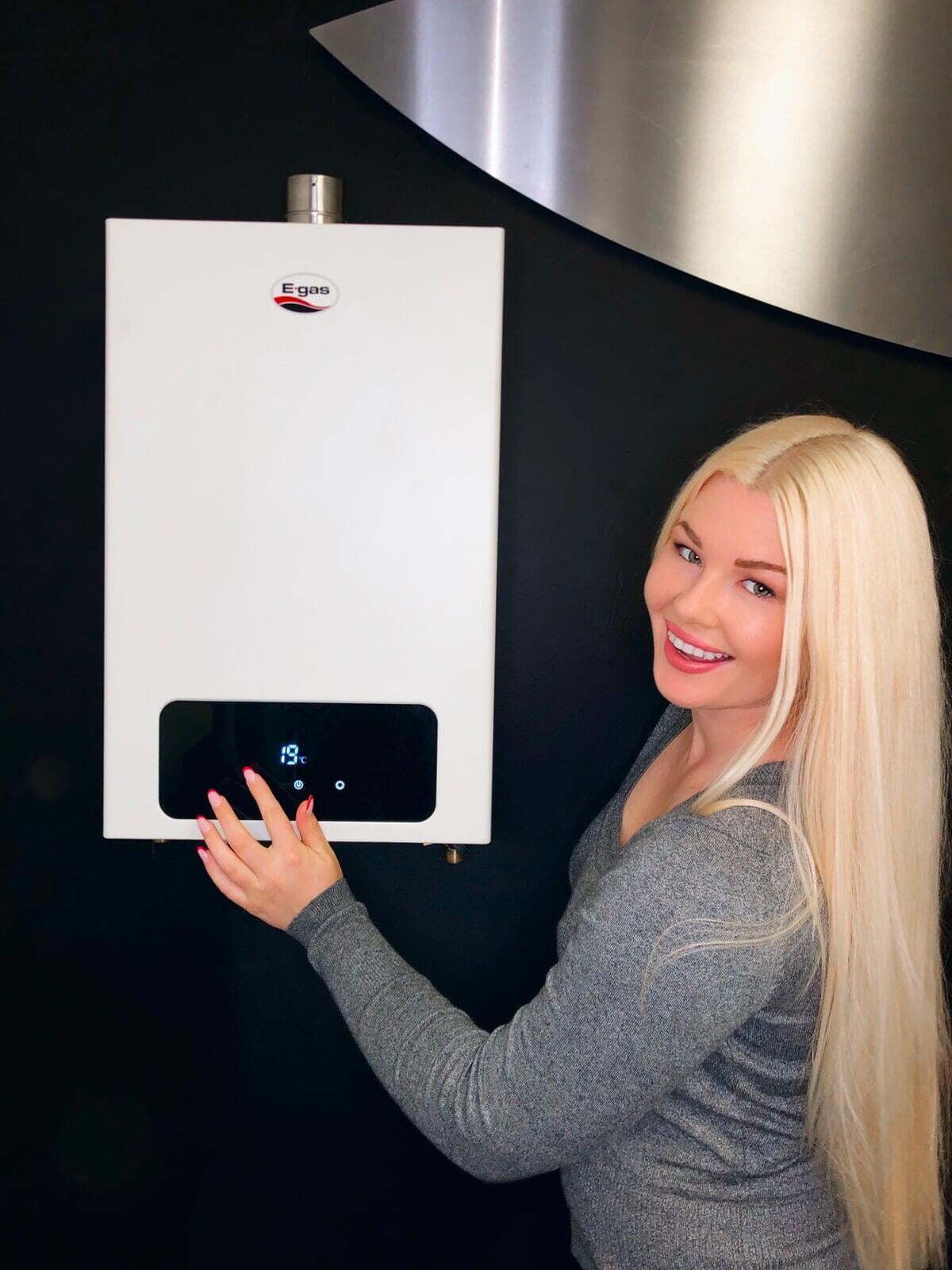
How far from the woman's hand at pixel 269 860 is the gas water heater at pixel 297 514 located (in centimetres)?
6

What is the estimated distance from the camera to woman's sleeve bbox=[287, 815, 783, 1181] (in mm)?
852

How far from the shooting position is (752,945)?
2.82 ft

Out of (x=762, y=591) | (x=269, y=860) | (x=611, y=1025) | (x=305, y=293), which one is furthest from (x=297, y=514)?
(x=611, y=1025)

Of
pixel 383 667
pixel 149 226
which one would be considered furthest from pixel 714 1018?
pixel 149 226

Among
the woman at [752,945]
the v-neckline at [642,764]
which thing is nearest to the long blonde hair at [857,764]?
the woman at [752,945]

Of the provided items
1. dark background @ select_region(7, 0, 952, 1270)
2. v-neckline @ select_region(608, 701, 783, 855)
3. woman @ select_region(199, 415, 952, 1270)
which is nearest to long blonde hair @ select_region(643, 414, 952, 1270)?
woman @ select_region(199, 415, 952, 1270)

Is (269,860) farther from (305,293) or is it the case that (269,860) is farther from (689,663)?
(305,293)

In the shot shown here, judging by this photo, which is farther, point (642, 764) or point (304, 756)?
point (642, 764)

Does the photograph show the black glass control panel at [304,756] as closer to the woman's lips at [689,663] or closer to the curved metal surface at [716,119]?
the woman's lips at [689,663]

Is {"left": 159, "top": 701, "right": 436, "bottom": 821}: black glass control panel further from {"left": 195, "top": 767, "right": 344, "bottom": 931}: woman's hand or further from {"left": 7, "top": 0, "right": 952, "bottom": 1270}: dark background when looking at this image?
{"left": 7, "top": 0, "right": 952, "bottom": 1270}: dark background

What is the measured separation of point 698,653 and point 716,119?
2.06ft

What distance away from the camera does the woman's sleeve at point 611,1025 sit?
85 centimetres

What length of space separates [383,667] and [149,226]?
49 cm

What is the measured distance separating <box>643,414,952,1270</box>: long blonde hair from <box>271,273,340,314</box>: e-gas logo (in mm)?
436
